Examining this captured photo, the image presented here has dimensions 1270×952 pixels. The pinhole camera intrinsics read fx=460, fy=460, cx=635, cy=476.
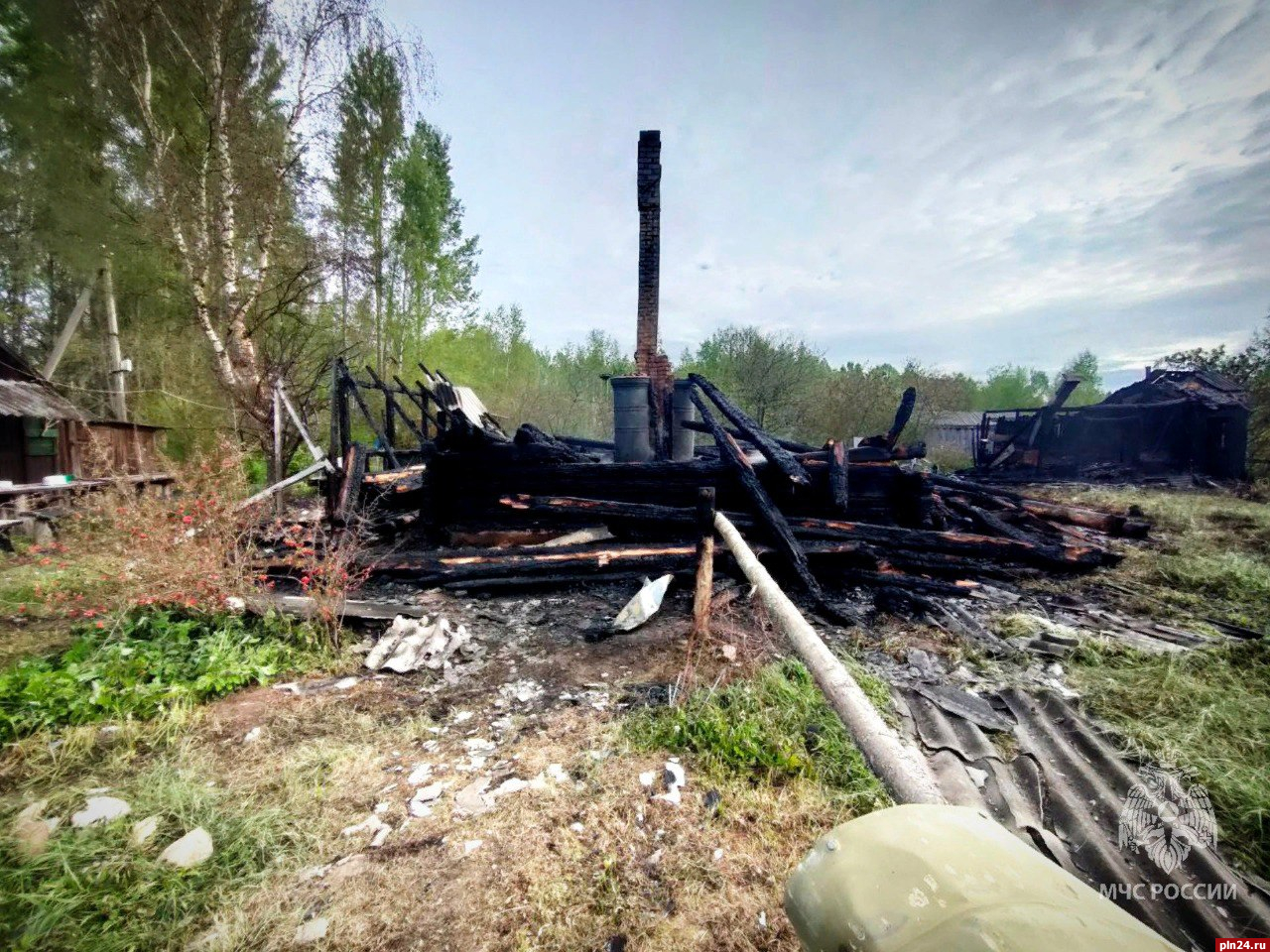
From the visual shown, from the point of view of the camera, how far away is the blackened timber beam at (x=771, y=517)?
554 cm

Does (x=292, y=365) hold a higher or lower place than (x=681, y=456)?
higher

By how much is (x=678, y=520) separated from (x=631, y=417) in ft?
10.8

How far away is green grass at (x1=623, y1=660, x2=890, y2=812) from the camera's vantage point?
2.64m

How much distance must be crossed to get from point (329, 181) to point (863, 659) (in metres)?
15.6

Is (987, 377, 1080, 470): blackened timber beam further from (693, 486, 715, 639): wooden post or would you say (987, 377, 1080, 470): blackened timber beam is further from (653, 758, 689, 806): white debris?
(653, 758, 689, 806): white debris

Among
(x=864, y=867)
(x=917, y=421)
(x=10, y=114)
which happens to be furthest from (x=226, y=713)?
(x=917, y=421)

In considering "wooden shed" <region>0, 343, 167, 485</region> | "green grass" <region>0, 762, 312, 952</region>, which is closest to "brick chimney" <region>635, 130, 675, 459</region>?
"green grass" <region>0, 762, 312, 952</region>

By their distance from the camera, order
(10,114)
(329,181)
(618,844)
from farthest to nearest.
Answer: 1. (10,114)
2. (329,181)
3. (618,844)

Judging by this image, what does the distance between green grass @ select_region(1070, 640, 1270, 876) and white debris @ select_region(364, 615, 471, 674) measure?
4.94 meters

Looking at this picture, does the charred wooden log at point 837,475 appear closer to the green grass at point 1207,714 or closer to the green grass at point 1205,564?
the green grass at point 1207,714

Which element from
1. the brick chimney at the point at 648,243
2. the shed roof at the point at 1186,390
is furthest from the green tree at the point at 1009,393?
the brick chimney at the point at 648,243

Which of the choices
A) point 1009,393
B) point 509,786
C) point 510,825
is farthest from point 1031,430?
point 1009,393

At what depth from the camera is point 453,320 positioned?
72.8ft

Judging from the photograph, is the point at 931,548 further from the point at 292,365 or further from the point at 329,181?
the point at 329,181
